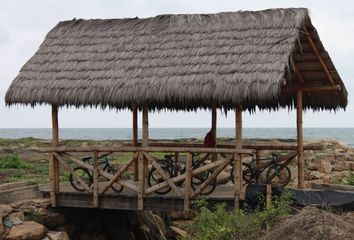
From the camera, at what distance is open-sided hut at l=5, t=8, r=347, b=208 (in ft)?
40.9

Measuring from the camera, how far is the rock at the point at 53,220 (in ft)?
45.8

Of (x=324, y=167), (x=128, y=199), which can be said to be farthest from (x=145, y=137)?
(x=324, y=167)

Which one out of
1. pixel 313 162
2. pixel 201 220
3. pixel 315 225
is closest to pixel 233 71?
pixel 201 220

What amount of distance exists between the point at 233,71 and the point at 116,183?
3523 mm

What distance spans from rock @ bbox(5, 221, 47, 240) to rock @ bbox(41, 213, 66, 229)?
65 centimetres

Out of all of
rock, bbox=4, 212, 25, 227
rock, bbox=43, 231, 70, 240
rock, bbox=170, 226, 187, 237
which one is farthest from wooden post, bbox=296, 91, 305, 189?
rock, bbox=4, 212, 25, 227

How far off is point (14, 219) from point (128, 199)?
2.25m

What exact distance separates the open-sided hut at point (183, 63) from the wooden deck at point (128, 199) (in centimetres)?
119

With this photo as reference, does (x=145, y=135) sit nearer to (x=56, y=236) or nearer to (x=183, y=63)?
(x=183, y=63)

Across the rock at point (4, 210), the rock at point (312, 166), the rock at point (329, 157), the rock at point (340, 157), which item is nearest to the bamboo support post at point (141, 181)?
the rock at point (4, 210)

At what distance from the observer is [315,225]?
30.7 feet

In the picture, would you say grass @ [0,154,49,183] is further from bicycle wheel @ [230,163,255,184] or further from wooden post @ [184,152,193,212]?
wooden post @ [184,152,193,212]

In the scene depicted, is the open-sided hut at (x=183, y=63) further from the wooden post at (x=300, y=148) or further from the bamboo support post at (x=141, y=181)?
the bamboo support post at (x=141, y=181)

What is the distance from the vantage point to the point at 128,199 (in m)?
13.6
